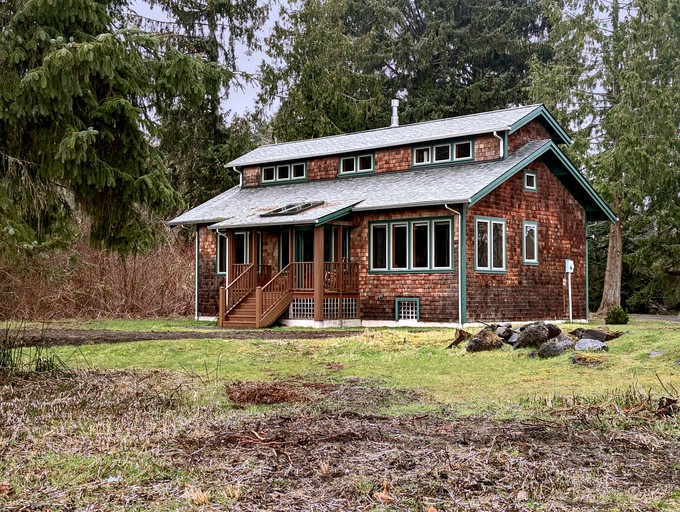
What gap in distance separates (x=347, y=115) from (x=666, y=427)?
37365 millimetres

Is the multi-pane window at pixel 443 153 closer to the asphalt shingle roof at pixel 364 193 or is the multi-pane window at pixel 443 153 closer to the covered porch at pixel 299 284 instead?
the asphalt shingle roof at pixel 364 193

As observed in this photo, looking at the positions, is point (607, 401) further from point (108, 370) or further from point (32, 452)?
point (108, 370)

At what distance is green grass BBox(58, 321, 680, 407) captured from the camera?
30.3 feet

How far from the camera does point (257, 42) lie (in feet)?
135

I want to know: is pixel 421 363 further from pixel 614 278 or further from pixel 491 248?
pixel 614 278

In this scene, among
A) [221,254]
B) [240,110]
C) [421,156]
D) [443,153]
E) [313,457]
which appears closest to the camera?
[313,457]

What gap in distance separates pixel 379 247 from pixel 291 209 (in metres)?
2.74

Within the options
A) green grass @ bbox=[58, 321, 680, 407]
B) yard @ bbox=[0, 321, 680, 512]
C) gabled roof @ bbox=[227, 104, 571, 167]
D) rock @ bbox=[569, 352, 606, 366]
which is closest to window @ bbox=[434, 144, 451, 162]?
gabled roof @ bbox=[227, 104, 571, 167]

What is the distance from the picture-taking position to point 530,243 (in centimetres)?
2406

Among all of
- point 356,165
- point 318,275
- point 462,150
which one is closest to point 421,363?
point 318,275

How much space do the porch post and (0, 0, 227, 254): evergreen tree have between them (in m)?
9.76

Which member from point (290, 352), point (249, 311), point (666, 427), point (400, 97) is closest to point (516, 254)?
point (249, 311)

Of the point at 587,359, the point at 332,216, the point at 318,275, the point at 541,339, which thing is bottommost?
the point at 587,359

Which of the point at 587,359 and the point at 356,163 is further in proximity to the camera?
the point at 356,163
